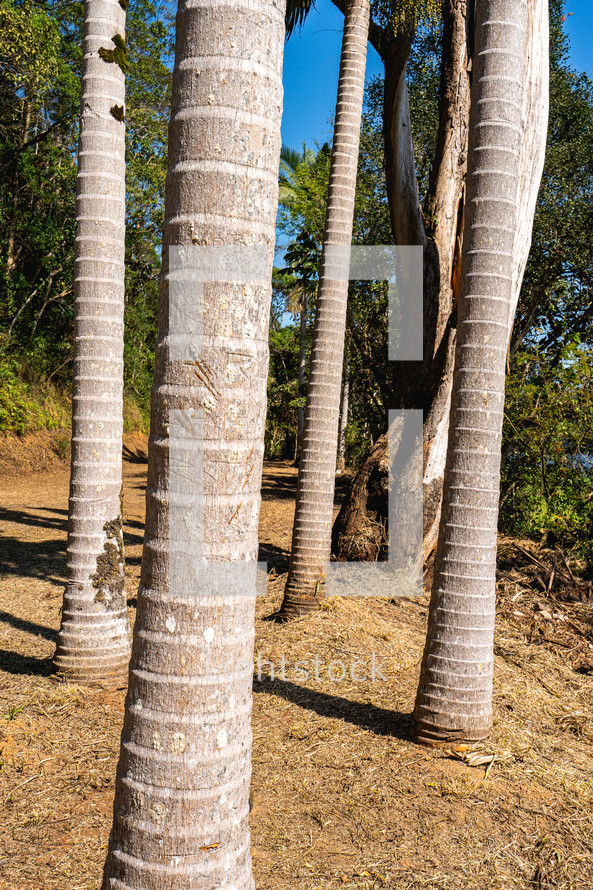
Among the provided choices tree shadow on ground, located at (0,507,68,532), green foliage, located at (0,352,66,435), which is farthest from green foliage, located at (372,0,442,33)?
tree shadow on ground, located at (0,507,68,532)

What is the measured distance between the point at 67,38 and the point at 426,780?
18957mm

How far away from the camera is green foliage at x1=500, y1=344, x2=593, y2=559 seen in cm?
779

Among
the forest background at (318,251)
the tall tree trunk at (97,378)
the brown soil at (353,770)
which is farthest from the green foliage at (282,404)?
the tall tree trunk at (97,378)

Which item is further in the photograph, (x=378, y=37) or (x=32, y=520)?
(x=32, y=520)

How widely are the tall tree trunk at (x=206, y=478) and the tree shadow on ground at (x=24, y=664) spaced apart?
311 centimetres

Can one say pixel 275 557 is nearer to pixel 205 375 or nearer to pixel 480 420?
pixel 480 420

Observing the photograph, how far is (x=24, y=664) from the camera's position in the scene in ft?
15.7

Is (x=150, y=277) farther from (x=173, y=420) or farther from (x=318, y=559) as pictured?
(x=173, y=420)

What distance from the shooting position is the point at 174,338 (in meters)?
1.75

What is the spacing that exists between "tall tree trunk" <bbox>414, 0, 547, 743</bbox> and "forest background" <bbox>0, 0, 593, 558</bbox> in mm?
4208

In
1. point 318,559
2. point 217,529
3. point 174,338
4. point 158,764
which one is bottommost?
point 318,559

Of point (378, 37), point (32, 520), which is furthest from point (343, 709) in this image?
point (32, 520)

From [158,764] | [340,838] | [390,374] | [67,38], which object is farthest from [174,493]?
[67,38]

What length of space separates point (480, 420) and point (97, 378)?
2.39m
